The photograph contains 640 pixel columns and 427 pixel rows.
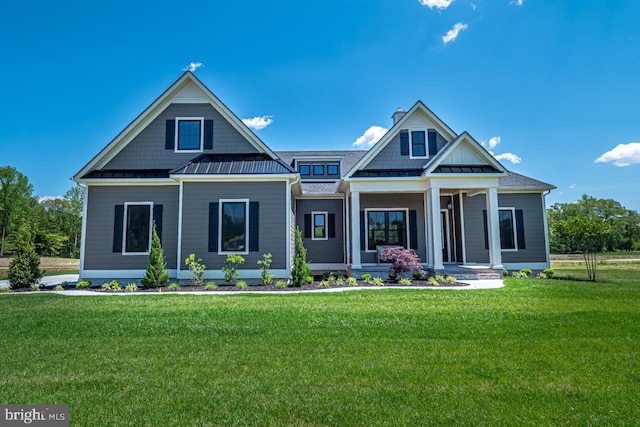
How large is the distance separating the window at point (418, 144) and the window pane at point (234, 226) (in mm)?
7713

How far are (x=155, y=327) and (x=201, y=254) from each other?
252 inches

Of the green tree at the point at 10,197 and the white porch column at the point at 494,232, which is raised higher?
the green tree at the point at 10,197

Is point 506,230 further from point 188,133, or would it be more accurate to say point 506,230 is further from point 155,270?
point 155,270

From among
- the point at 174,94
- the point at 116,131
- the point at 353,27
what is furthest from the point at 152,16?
the point at 353,27

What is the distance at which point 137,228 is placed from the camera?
12984 millimetres

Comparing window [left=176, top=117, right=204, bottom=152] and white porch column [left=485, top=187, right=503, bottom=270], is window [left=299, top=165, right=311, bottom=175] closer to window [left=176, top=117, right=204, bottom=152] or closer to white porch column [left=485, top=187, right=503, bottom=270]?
window [left=176, top=117, right=204, bottom=152]

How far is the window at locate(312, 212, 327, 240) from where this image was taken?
17.3 metres

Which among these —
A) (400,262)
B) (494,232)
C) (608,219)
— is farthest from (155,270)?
(608,219)

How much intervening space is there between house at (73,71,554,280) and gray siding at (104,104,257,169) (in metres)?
0.04

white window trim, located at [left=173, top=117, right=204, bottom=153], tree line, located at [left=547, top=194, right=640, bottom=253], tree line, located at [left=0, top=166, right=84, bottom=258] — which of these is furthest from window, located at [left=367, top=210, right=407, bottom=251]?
tree line, located at [left=0, top=166, right=84, bottom=258]

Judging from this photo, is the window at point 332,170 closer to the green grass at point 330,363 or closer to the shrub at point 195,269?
the shrub at point 195,269

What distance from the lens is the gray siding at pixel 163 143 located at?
13578mm

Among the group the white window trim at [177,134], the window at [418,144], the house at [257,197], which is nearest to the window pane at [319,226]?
the house at [257,197]

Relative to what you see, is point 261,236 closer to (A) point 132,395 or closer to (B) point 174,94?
(B) point 174,94
